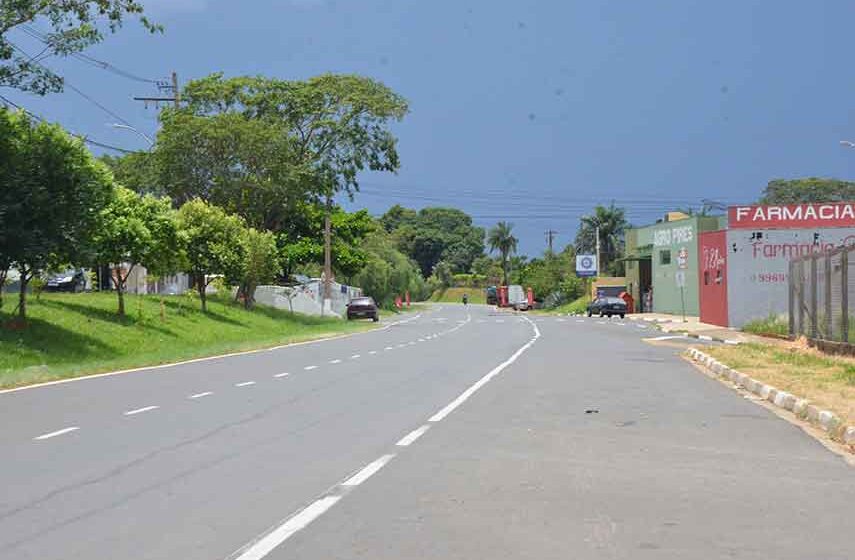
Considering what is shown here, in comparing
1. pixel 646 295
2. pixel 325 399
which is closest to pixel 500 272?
pixel 646 295

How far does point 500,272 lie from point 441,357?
140401 millimetres

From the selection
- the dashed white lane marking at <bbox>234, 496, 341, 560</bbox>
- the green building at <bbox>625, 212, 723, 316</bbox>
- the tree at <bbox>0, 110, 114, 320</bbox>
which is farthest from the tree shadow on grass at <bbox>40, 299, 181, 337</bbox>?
the green building at <bbox>625, 212, 723, 316</bbox>

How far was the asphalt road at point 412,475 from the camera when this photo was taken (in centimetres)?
712

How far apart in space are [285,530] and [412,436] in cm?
499

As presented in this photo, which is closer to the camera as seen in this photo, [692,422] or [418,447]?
[418,447]

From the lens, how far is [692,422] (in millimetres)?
13953

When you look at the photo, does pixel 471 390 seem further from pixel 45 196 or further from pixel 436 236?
pixel 436 236

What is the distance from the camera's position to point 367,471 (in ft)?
32.4

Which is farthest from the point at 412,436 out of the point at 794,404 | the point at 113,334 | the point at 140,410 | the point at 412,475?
the point at 113,334

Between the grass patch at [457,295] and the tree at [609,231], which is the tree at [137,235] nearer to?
the tree at [609,231]

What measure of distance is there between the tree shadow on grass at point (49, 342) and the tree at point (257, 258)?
1875 centimetres

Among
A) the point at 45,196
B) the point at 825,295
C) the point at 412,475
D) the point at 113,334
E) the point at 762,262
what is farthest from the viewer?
the point at 762,262

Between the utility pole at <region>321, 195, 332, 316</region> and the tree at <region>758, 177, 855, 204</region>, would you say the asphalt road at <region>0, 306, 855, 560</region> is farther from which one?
the tree at <region>758, 177, 855, 204</region>

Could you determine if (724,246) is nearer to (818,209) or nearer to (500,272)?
(818,209)
